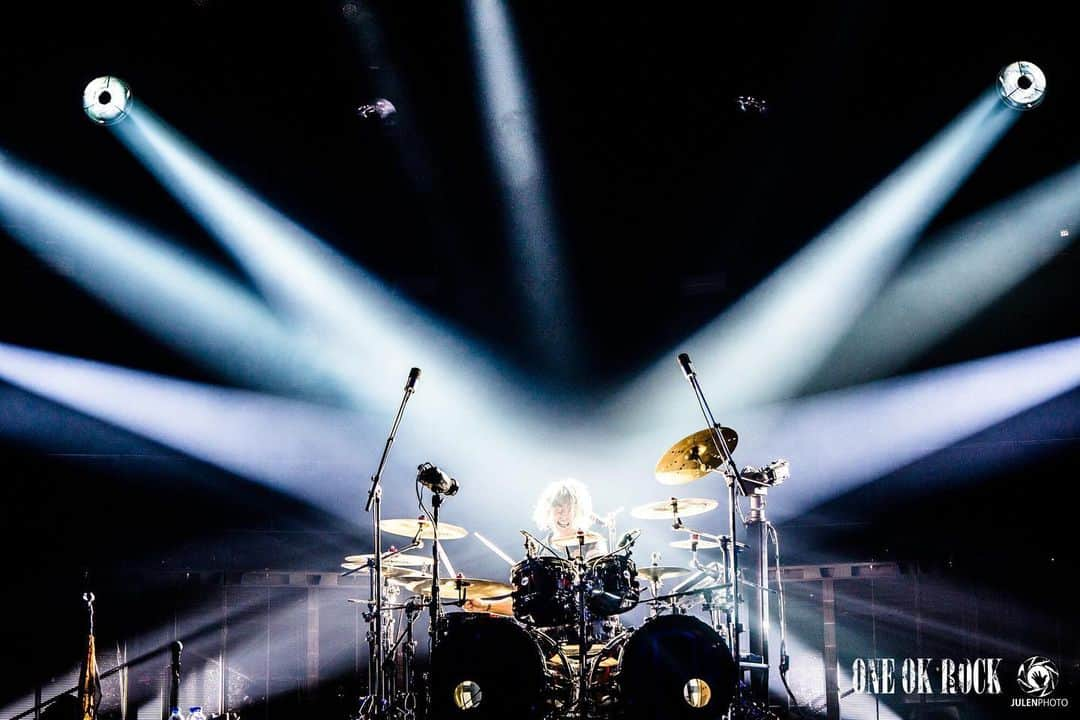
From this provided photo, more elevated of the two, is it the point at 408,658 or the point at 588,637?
the point at 588,637

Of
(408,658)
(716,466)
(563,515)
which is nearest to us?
(716,466)

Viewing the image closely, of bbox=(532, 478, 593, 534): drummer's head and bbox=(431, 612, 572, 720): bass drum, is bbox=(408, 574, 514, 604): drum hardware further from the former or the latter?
bbox=(532, 478, 593, 534): drummer's head

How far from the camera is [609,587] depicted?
5.44 metres

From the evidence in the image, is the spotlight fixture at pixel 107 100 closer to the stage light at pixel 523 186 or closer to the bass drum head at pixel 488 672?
the stage light at pixel 523 186

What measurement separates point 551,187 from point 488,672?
3.87 m

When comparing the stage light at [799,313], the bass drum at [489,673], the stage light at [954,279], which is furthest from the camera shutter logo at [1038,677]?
the bass drum at [489,673]

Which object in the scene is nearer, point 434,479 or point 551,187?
point 434,479

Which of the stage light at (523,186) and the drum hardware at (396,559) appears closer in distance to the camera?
the drum hardware at (396,559)

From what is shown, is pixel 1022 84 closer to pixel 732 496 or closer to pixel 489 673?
pixel 732 496

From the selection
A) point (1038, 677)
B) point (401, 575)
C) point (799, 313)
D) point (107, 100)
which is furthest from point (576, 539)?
point (107, 100)

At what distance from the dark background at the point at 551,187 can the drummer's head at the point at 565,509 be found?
5.46ft

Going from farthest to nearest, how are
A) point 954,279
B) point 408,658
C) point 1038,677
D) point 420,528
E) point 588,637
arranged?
point 954,279 < point 1038,677 < point 408,658 < point 420,528 < point 588,637

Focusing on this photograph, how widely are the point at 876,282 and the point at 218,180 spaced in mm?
5376

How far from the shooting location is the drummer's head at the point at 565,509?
21.6 feet
